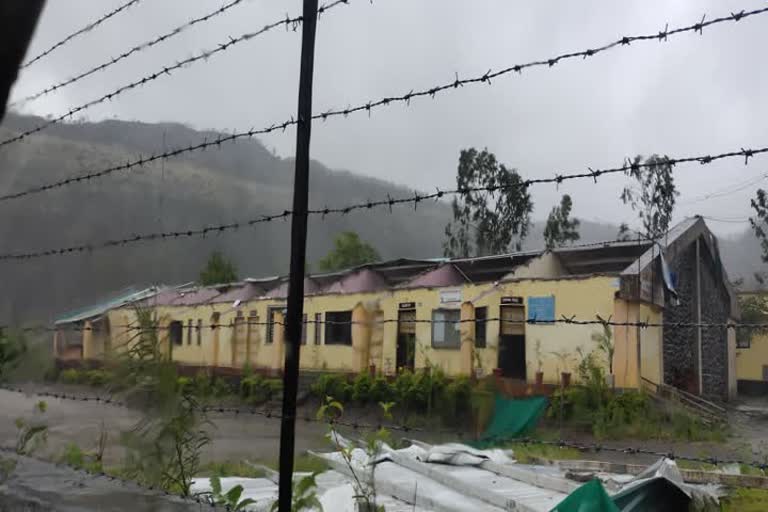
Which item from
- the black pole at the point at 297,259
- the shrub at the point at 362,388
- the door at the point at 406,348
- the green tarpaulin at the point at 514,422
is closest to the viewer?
the black pole at the point at 297,259

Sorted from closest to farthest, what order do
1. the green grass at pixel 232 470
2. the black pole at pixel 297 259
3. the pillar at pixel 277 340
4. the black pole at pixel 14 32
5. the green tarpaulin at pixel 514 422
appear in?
the black pole at pixel 14 32 → the black pole at pixel 297 259 → the pillar at pixel 277 340 → the green grass at pixel 232 470 → the green tarpaulin at pixel 514 422

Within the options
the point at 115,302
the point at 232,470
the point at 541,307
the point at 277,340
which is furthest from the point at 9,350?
the point at 541,307

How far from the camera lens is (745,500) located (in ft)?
A: 13.5

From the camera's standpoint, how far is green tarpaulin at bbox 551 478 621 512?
8.53 feet

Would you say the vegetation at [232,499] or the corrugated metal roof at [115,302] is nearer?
the vegetation at [232,499]

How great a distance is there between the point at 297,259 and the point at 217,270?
234 cm

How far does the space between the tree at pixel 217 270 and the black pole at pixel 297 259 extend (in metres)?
1.15

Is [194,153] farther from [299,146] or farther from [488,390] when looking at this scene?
[488,390]

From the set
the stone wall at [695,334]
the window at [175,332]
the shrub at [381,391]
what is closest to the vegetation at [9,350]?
the window at [175,332]

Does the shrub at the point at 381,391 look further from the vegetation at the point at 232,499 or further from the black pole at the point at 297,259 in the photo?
the black pole at the point at 297,259

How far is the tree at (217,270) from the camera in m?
3.64

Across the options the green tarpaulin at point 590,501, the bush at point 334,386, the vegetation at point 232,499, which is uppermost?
the vegetation at point 232,499

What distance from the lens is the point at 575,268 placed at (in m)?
14.5

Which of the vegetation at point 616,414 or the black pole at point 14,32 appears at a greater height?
the black pole at point 14,32
